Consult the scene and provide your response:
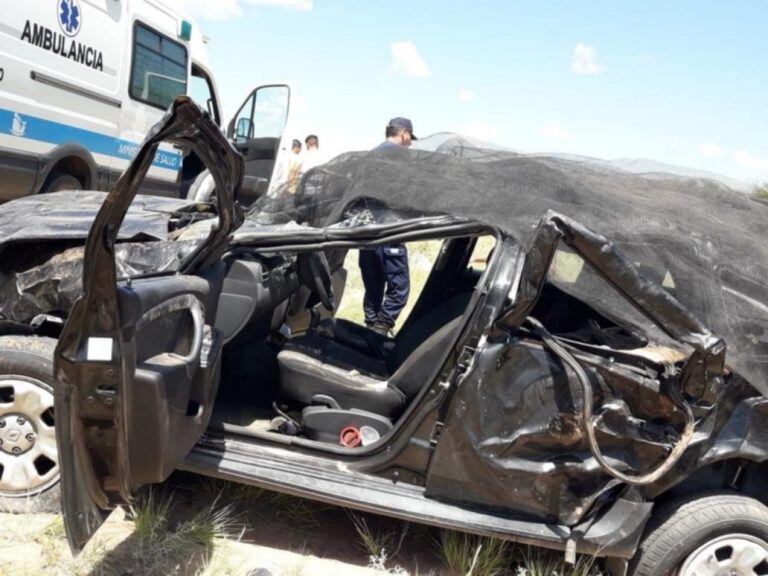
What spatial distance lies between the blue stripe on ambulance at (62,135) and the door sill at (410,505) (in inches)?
131

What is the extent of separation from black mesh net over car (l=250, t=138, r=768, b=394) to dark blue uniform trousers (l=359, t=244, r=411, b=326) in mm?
2641

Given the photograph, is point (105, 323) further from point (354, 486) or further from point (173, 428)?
point (354, 486)

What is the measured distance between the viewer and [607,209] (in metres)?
2.75

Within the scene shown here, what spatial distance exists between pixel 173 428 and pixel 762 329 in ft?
7.07

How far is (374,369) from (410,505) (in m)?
1.00

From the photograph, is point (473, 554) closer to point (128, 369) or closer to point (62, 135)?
point (128, 369)

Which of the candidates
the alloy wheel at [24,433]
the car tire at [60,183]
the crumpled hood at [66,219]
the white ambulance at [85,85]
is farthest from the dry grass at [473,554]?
the car tire at [60,183]

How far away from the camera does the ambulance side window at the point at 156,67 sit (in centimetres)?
732

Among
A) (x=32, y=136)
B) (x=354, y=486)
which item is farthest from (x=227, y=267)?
(x=32, y=136)

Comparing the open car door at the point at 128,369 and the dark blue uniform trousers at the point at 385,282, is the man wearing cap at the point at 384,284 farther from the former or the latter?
the open car door at the point at 128,369

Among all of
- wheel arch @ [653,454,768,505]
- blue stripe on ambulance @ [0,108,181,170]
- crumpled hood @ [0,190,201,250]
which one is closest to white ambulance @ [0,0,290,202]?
blue stripe on ambulance @ [0,108,181,170]

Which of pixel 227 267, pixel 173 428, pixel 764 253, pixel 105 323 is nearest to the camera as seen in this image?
pixel 105 323

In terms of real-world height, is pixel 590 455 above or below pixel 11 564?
above

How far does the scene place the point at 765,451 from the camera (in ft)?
9.00
